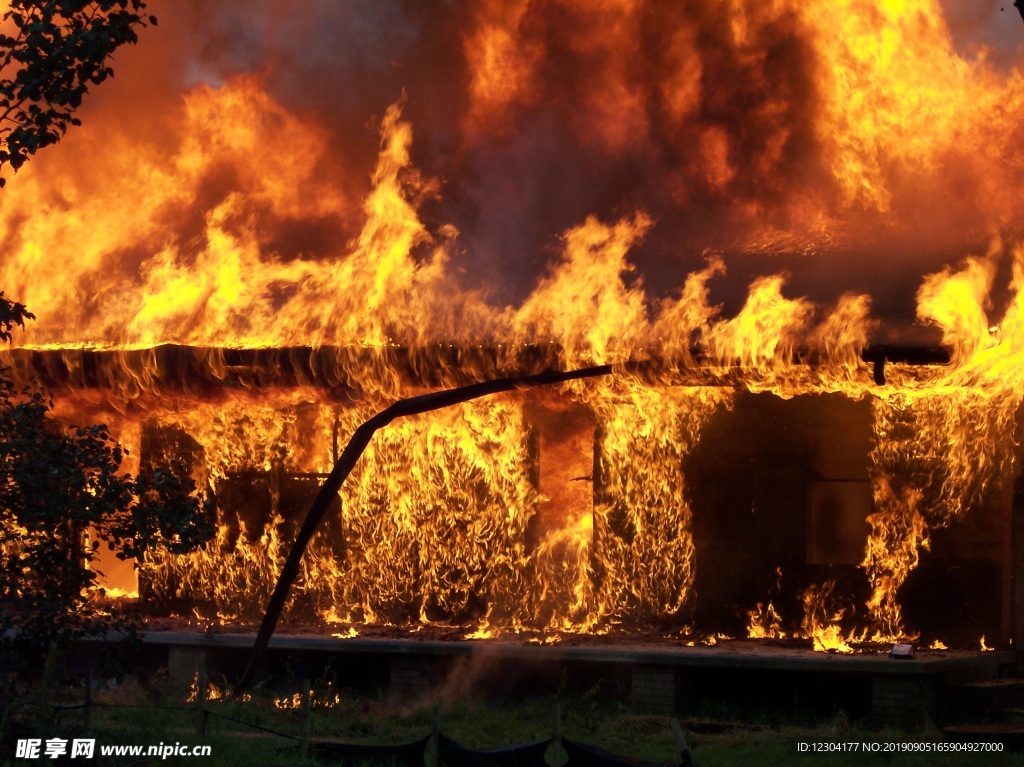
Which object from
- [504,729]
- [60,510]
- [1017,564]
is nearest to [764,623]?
[1017,564]

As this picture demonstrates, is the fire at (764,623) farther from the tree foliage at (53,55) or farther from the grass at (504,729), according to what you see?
the tree foliage at (53,55)

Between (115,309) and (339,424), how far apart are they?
138 inches

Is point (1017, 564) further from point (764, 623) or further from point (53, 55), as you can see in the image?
point (53, 55)

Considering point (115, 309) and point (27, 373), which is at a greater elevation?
point (115, 309)

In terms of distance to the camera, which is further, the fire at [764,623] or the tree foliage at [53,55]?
the fire at [764,623]

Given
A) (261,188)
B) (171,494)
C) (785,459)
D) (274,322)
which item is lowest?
(171,494)

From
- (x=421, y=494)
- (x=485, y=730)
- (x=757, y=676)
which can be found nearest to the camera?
(x=485, y=730)

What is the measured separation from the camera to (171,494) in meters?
9.96

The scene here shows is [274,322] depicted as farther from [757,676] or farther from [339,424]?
[757,676]

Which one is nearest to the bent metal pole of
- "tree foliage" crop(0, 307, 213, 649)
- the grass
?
the grass

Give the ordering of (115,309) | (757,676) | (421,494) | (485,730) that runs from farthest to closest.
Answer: (115,309) → (421,494) → (757,676) → (485,730)

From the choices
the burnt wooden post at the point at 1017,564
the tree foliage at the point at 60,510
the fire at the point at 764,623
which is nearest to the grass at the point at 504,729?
the tree foliage at the point at 60,510

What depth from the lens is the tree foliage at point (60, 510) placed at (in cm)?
931

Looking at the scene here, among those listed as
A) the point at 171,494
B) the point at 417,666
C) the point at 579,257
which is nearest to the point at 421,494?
the point at 417,666
